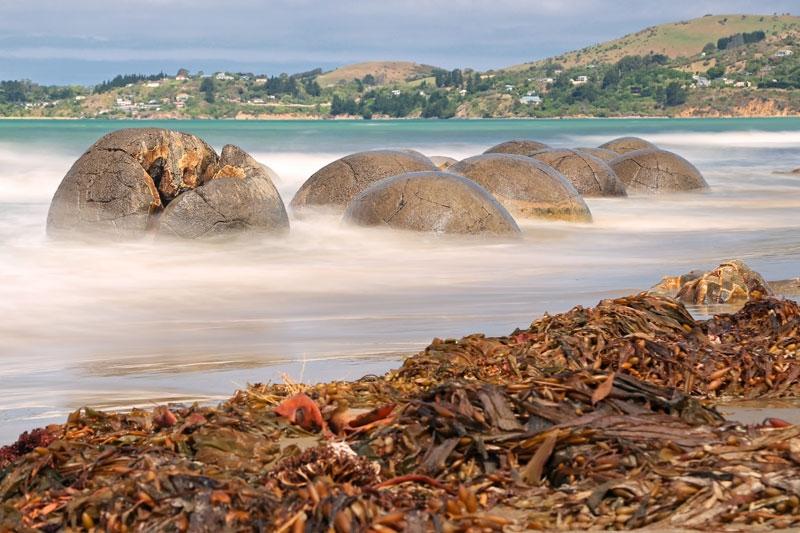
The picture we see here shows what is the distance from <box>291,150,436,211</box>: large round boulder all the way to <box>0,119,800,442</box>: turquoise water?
0.62 meters

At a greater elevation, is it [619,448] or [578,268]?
[619,448]

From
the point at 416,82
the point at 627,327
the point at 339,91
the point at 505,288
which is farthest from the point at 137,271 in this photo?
the point at 416,82

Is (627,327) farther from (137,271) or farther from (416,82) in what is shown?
(416,82)

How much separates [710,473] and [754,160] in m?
50.9

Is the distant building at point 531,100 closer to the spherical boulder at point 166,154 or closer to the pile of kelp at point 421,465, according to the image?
the spherical boulder at point 166,154

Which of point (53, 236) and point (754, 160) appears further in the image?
point (754, 160)

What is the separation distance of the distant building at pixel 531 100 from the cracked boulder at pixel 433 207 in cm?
13754

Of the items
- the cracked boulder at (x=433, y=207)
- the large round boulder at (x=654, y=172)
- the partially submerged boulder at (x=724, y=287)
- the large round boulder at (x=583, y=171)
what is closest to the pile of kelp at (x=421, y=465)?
the partially submerged boulder at (x=724, y=287)

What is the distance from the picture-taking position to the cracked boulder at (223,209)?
15.7m

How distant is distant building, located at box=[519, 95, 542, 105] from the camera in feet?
500

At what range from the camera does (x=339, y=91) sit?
173 meters

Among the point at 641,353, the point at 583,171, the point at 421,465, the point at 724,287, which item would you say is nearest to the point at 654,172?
the point at 583,171

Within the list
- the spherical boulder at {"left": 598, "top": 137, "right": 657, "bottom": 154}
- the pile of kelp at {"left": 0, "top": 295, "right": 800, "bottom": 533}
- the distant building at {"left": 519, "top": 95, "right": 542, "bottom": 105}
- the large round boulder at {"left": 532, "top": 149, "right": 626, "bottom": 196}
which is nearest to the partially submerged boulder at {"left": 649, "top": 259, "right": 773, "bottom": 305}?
the pile of kelp at {"left": 0, "top": 295, "right": 800, "bottom": 533}

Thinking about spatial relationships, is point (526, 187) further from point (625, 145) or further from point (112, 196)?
point (625, 145)
